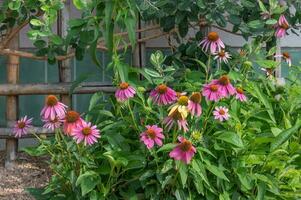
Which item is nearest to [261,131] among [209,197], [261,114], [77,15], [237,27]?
[261,114]

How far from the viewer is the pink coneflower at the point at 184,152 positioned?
8.04 feet

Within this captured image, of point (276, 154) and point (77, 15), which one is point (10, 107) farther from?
point (276, 154)

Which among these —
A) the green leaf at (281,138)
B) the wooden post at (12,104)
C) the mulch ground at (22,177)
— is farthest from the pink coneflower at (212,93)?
the wooden post at (12,104)

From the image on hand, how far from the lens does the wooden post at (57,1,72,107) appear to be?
399 cm

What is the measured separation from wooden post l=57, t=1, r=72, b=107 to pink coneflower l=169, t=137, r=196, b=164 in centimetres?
168

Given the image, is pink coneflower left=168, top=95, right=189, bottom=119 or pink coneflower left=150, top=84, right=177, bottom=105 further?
pink coneflower left=150, top=84, right=177, bottom=105

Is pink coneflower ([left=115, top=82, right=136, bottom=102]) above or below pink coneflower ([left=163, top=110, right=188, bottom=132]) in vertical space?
above

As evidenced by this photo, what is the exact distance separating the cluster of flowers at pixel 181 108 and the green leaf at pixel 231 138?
7 cm

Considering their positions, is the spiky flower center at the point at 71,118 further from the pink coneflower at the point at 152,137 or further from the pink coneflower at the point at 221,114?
the pink coneflower at the point at 221,114

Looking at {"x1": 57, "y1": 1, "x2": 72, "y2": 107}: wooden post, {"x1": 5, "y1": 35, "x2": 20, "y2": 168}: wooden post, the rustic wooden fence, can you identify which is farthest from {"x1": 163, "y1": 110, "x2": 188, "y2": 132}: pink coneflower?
{"x1": 5, "y1": 35, "x2": 20, "y2": 168}: wooden post

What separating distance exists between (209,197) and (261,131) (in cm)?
55

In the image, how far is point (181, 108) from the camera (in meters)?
2.47

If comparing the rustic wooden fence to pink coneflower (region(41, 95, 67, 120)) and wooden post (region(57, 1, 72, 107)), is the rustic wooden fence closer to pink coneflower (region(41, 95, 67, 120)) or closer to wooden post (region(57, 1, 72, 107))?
wooden post (region(57, 1, 72, 107))

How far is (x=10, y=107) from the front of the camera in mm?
4020
